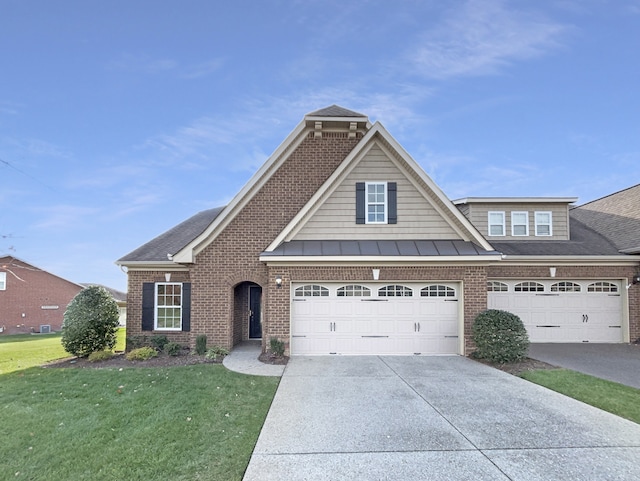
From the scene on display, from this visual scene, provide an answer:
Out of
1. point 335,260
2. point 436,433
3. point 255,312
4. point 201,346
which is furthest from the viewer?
point 255,312

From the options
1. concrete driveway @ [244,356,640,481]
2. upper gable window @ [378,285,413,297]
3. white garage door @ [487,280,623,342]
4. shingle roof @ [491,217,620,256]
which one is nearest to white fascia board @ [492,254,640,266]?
shingle roof @ [491,217,620,256]

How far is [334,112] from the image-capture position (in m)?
12.8

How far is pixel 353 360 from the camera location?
10375 millimetres

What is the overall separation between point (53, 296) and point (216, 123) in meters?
24.4

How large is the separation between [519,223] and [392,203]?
24.2ft

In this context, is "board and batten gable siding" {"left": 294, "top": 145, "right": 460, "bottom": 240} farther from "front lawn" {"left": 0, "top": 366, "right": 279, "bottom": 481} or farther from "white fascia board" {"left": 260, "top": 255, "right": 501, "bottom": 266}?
"front lawn" {"left": 0, "top": 366, "right": 279, "bottom": 481}

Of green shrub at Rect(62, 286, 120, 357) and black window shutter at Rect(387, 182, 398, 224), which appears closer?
green shrub at Rect(62, 286, 120, 357)

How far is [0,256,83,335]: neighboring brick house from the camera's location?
28453 mm

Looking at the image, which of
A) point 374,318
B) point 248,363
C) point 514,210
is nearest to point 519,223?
point 514,210

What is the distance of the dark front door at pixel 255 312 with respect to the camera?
563 inches

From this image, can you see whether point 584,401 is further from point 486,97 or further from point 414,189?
point 486,97

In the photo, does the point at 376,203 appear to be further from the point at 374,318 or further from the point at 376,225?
the point at 374,318

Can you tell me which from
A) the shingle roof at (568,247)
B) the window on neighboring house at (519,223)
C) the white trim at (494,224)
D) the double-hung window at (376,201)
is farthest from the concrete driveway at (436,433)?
the window on neighboring house at (519,223)

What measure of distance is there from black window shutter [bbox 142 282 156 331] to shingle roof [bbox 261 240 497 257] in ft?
15.9
